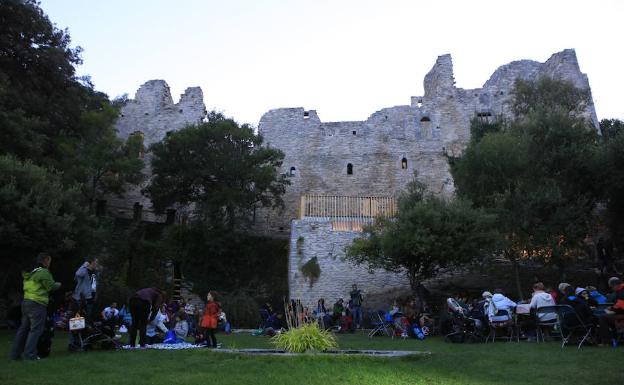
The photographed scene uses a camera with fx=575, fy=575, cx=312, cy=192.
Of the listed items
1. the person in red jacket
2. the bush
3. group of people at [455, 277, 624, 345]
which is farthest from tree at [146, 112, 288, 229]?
the bush

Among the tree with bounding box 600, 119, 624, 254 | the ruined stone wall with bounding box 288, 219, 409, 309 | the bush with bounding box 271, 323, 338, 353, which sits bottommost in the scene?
the bush with bounding box 271, 323, 338, 353

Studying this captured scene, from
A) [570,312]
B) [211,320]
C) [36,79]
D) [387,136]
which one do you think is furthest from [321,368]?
[387,136]

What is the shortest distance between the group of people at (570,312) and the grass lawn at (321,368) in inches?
22.4

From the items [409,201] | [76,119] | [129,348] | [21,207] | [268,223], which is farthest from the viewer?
[268,223]

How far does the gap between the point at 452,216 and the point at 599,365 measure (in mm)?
9634

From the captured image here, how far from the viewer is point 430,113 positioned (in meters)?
33.8

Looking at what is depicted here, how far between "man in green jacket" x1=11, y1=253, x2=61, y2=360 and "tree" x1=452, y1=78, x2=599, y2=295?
1376 cm

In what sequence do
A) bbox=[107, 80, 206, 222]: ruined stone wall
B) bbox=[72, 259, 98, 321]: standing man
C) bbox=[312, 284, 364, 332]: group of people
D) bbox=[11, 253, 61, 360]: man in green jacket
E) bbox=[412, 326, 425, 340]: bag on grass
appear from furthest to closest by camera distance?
bbox=[107, 80, 206, 222]: ruined stone wall, bbox=[312, 284, 364, 332]: group of people, bbox=[412, 326, 425, 340]: bag on grass, bbox=[72, 259, 98, 321]: standing man, bbox=[11, 253, 61, 360]: man in green jacket

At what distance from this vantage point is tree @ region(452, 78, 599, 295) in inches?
742

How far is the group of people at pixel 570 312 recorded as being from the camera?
956 centimetres

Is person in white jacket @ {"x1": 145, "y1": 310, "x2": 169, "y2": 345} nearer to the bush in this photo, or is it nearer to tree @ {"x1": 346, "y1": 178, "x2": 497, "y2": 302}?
the bush

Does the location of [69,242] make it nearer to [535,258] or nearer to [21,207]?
[21,207]

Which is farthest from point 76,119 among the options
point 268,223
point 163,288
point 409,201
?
point 409,201

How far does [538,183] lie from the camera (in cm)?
2047
